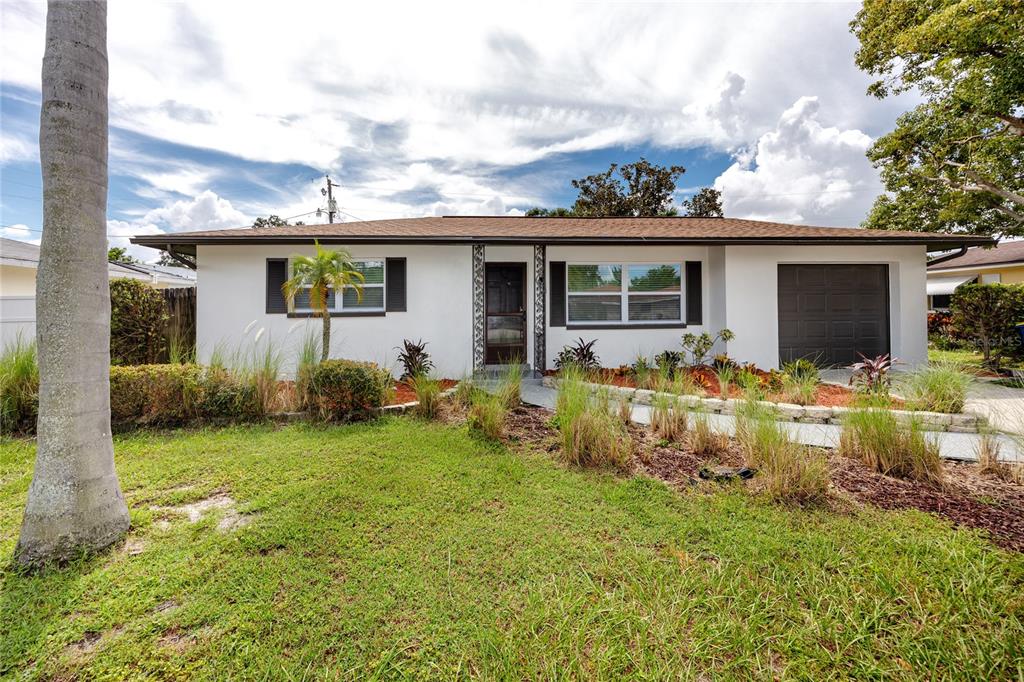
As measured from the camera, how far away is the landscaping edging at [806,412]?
470 centimetres

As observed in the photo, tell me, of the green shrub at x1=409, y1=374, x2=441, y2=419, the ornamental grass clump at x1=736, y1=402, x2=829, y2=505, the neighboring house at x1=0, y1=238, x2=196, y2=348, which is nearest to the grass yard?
the ornamental grass clump at x1=736, y1=402, x2=829, y2=505

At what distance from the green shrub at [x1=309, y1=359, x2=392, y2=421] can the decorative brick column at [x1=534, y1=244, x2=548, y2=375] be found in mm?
4328

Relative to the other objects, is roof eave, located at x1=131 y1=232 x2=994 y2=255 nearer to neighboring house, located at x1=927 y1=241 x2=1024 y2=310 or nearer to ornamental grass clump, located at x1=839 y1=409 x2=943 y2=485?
ornamental grass clump, located at x1=839 y1=409 x2=943 y2=485

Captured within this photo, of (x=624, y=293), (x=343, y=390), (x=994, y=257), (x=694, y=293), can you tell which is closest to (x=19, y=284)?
(x=343, y=390)

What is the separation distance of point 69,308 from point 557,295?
26.9 feet

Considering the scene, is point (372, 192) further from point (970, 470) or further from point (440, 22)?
point (970, 470)

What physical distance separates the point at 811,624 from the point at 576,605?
118cm

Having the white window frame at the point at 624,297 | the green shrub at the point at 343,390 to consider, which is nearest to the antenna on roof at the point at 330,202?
the white window frame at the point at 624,297

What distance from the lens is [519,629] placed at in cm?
206

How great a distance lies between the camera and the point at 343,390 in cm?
589

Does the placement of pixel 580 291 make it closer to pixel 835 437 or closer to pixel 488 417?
pixel 488 417

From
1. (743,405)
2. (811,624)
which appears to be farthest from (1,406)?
(743,405)

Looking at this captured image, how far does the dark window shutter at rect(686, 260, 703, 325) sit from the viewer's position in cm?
1005

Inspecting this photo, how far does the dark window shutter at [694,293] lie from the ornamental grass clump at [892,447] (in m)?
5.93
